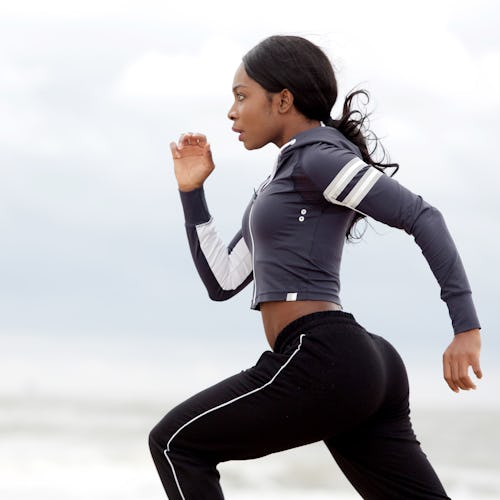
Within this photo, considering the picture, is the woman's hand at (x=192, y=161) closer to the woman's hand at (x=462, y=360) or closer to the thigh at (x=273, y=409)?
the thigh at (x=273, y=409)

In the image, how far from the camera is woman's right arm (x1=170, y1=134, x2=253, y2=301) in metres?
4.37

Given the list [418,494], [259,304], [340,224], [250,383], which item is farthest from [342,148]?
[418,494]

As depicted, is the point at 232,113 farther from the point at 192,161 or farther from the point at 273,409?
the point at 273,409

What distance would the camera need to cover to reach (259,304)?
3875 millimetres

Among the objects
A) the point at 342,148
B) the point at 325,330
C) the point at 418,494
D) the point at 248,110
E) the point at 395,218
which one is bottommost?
the point at 418,494

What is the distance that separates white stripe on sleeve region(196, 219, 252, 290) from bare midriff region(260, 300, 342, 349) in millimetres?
614

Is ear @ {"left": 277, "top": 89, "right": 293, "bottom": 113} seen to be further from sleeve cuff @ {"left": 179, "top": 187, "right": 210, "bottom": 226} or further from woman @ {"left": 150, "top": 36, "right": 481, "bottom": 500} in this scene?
sleeve cuff @ {"left": 179, "top": 187, "right": 210, "bottom": 226}

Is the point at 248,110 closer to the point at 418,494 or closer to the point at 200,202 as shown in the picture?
the point at 200,202

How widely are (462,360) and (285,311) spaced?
24.7 inches

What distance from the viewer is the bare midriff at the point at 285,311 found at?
12.2 ft

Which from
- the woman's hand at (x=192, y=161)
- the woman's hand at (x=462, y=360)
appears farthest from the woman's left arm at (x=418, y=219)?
the woman's hand at (x=192, y=161)

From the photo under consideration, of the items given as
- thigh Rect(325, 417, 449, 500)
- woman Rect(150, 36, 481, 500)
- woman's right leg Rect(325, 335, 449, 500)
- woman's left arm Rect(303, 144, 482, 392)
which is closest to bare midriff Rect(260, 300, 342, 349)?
woman Rect(150, 36, 481, 500)

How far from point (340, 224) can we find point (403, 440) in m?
0.80

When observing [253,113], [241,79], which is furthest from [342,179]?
[241,79]
